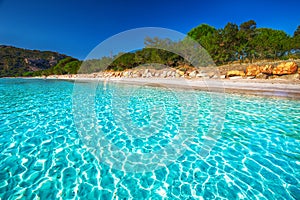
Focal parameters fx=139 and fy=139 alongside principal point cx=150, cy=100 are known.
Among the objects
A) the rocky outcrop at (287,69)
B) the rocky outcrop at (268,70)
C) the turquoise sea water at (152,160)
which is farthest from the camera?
the rocky outcrop at (268,70)

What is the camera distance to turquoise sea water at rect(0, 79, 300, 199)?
2514mm

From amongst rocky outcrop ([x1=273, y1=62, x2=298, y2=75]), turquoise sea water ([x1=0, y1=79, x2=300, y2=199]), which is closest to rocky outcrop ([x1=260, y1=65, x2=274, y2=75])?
rocky outcrop ([x1=273, y1=62, x2=298, y2=75])

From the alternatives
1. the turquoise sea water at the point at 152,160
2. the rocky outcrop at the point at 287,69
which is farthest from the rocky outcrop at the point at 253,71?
the turquoise sea water at the point at 152,160

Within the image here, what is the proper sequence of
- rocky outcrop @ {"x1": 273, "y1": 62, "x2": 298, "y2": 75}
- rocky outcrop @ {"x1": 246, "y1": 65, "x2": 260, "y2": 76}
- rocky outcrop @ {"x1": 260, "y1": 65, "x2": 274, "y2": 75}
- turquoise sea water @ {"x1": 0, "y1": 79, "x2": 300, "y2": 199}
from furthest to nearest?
rocky outcrop @ {"x1": 246, "y1": 65, "x2": 260, "y2": 76}
rocky outcrop @ {"x1": 260, "y1": 65, "x2": 274, "y2": 75}
rocky outcrop @ {"x1": 273, "y1": 62, "x2": 298, "y2": 75}
turquoise sea water @ {"x1": 0, "y1": 79, "x2": 300, "y2": 199}

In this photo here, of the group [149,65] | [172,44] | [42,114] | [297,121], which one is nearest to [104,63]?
[149,65]

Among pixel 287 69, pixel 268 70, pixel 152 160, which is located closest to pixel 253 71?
pixel 268 70

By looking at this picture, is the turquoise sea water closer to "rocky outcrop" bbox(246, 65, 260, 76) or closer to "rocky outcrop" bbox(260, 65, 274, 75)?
"rocky outcrop" bbox(260, 65, 274, 75)

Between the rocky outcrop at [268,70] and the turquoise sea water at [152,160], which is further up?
the rocky outcrop at [268,70]

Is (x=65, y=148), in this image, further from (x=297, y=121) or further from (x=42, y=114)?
(x=297, y=121)

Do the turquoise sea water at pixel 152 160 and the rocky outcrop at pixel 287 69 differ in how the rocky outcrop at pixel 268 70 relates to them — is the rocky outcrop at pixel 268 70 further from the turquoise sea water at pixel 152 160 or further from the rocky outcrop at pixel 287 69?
the turquoise sea water at pixel 152 160

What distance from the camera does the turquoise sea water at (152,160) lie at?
2514mm

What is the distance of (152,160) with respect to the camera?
3436mm

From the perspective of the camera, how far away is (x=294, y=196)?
2.33m

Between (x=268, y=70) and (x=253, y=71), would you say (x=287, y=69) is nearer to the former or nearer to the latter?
(x=268, y=70)
